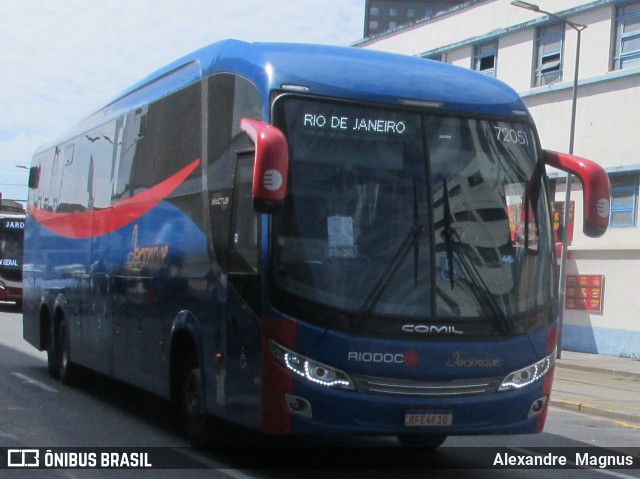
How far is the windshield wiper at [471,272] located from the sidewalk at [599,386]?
6.82 metres

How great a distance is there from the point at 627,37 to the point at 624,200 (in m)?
4.62

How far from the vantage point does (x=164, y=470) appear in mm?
8812

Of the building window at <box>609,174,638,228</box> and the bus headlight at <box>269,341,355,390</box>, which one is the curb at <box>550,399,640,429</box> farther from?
the building window at <box>609,174,638,228</box>

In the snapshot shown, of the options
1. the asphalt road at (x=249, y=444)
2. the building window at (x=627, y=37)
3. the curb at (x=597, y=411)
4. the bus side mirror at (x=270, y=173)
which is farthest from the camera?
the building window at (x=627, y=37)

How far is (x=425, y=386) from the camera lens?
8.16m

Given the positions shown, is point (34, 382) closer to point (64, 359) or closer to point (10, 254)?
point (64, 359)

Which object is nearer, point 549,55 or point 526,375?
point 526,375

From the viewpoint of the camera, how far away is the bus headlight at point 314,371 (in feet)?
26.1

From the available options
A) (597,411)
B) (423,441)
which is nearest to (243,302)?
(423,441)

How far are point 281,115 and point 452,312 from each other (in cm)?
199

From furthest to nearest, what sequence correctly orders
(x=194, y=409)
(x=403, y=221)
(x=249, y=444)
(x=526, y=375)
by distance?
1. (x=249, y=444)
2. (x=194, y=409)
3. (x=526, y=375)
4. (x=403, y=221)

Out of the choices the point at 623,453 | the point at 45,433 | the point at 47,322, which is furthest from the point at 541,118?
the point at 45,433

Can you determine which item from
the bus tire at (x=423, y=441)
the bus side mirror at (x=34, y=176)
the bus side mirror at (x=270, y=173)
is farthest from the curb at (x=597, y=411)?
the bus side mirror at (x=34, y=176)

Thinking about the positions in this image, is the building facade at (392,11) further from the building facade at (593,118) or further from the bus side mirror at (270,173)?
the bus side mirror at (270,173)
